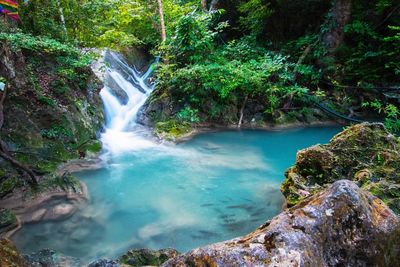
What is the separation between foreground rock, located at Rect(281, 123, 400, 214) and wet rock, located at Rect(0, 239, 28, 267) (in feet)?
11.1

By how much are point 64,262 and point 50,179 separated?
89.9 inches

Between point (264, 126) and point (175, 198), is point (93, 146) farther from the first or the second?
point (264, 126)

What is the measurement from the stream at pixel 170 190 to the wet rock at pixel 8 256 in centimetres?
180

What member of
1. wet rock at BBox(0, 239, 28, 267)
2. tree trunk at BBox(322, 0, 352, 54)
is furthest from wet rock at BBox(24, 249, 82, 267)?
tree trunk at BBox(322, 0, 352, 54)

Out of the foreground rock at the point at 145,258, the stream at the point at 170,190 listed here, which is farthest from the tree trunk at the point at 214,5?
the foreground rock at the point at 145,258

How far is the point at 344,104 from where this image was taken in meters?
10.5

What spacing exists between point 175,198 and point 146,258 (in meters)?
2.72

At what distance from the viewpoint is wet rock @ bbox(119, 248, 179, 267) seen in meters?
3.13

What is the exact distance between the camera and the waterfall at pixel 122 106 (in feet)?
29.2

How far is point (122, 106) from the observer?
10.9 metres

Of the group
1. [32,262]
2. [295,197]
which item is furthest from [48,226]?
[295,197]

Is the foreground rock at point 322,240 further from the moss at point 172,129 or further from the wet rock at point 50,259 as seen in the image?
the moss at point 172,129

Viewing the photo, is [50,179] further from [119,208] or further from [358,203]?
[358,203]

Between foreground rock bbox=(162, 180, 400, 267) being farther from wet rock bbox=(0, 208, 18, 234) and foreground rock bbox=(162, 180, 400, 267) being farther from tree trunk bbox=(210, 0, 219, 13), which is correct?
tree trunk bbox=(210, 0, 219, 13)
